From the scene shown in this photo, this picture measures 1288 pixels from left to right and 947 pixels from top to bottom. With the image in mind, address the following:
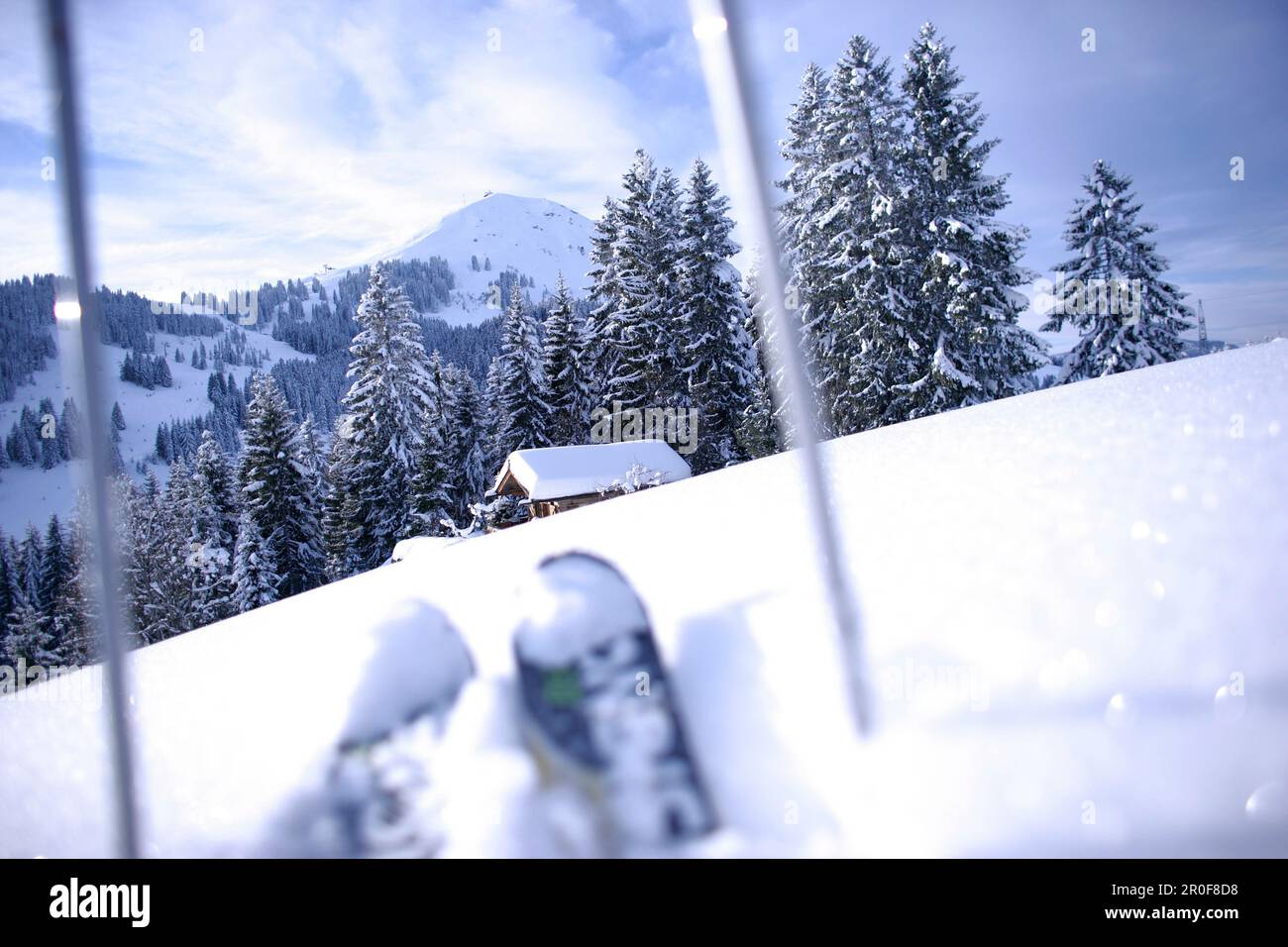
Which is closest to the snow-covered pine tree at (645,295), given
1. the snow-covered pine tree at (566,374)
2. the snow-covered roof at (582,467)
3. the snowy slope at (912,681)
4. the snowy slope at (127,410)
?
the snow-covered pine tree at (566,374)

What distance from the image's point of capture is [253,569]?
993 inches

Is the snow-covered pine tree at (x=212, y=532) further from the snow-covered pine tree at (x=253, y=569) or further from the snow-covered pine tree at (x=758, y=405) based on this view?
the snow-covered pine tree at (x=758, y=405)

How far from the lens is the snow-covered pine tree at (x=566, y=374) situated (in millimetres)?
27219

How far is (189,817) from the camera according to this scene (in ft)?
5.70

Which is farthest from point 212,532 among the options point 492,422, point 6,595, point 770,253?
point 770,253

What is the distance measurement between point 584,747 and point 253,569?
92.2 ft

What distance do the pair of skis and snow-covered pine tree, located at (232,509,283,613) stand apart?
26.9m

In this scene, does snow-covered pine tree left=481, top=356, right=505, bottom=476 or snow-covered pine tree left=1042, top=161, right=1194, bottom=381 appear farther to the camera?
snow-covered pine tree left=481, top=356, right=505, bottom=476

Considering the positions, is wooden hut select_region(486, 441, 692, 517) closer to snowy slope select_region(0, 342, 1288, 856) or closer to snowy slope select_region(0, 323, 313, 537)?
snowy slope select_region(0, 342, 1288, 856)

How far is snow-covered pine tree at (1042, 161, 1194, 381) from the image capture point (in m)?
20.1

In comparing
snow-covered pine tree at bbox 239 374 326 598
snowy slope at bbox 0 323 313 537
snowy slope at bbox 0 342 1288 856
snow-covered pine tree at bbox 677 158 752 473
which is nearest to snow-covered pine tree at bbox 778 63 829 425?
snow-covered pine tree at bbox 677 158 752 473
